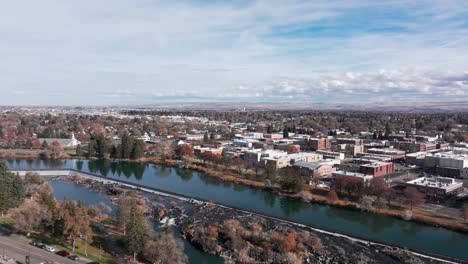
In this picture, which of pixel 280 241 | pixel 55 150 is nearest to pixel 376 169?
pixel 280 241

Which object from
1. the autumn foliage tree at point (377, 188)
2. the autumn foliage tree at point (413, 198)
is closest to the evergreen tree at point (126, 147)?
the autumn foliage tree at point (377, 188)

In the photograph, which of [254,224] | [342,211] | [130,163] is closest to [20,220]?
[254,224]

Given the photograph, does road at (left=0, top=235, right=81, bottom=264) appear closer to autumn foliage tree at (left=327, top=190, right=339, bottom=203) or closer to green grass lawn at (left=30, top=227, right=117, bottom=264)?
green grass lawn at (left=30, top=227, right=117, bottom=264)

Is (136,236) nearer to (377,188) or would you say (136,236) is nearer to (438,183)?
(377,188)

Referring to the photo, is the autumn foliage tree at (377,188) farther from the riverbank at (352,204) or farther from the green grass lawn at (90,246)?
the green grass lawn at (90,246)

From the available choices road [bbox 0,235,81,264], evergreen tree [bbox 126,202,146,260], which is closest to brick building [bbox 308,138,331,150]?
evergreen tree [bbox 126,202,146,260]

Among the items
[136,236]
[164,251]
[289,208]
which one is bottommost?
[289,208]
